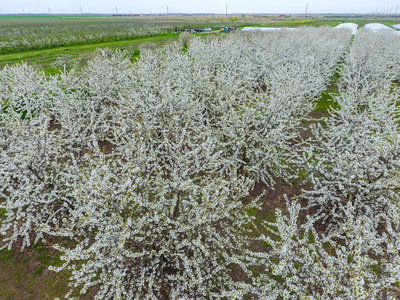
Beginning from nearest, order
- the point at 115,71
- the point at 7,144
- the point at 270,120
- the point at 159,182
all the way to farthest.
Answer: the point at 159,182 → the point at 7,144 → the point at 270,120 → the point at 115,71

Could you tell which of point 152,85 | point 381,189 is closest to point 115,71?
point 152,85

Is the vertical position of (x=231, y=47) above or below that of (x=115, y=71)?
above

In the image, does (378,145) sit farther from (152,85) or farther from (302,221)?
(152,85)

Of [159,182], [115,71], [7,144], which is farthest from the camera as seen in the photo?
[115,71]

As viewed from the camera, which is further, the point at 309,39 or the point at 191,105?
A: the point at 309,39

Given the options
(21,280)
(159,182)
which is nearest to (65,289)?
(21,280)

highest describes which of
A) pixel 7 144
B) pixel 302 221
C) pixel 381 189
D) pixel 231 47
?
pixel 231 47
